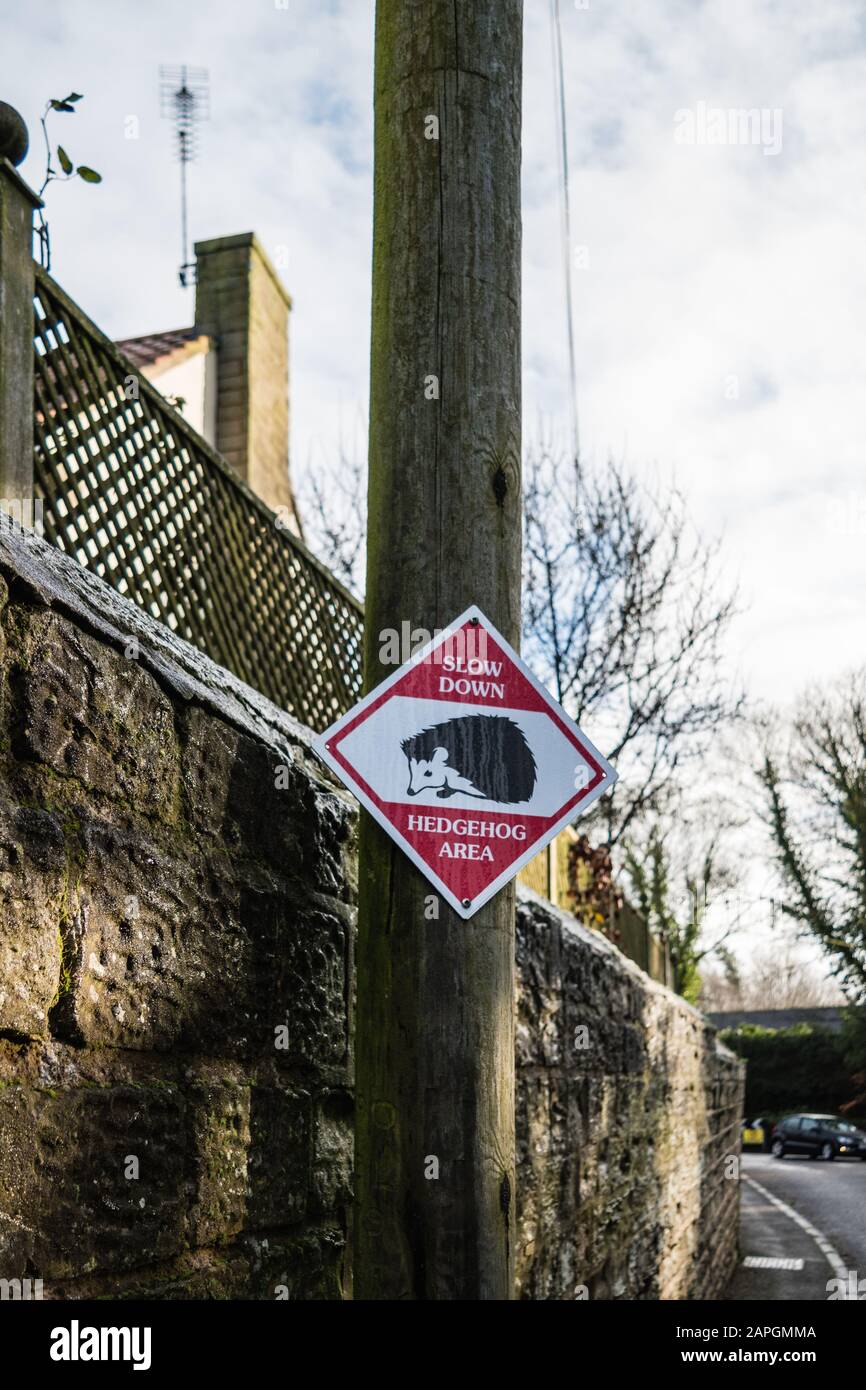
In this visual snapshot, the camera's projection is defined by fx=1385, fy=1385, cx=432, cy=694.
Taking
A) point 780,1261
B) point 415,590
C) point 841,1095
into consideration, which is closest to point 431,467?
point 415,590

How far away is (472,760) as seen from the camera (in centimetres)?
251

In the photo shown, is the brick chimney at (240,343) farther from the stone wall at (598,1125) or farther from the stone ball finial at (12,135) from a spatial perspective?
the stone ball finial at (12,135)

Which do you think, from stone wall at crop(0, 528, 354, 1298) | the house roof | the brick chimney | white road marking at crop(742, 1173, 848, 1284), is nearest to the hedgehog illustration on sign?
stone wall at crop(0, 528, 354, 1298)

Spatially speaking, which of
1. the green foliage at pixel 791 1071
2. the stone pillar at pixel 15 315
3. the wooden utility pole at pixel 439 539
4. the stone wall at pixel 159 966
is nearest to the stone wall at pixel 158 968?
the stone wall at pixel 159 966

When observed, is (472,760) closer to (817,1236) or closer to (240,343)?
(240,343)

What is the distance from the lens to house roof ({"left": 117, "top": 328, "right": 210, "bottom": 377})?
13.7 metres

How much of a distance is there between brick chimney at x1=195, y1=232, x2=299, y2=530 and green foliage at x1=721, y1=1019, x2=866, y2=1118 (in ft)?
93.5

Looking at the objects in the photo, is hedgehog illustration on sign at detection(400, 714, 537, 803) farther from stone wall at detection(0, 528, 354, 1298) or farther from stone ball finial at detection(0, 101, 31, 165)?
stone ball finial at detection(0, 101, 31, 165)

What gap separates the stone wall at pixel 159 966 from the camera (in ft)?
6.59

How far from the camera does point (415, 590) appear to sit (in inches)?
98.9

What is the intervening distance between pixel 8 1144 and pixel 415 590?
1.15 m
